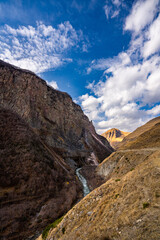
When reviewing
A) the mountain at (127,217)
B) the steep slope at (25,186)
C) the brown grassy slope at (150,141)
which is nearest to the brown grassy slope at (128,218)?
the mountain at (127,217)

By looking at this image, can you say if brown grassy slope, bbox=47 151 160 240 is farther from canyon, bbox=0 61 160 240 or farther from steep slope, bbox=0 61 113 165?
steep slope, bbox=0 61 113 165

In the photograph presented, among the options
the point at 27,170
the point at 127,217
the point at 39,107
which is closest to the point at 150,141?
the point at 127,217

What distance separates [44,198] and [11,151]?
32.5 ft

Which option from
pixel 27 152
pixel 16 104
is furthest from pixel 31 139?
pixel 16 104

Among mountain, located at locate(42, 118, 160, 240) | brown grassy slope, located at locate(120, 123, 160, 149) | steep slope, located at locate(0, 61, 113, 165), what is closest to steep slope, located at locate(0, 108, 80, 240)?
mountain, located at locate(42, 118, 160, 240)

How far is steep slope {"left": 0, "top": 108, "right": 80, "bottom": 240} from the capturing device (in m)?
13.1

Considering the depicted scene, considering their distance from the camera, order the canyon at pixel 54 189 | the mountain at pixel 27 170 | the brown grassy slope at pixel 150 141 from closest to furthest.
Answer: the canyon at pixel 54 189
the mountain at pixel 27 170
the brown grassy slope at pixel 150 141

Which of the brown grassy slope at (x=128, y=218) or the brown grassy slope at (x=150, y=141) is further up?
the brown grassy slope at (x=150, y=141)

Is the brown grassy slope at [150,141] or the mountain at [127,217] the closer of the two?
the mountain at [127,217]

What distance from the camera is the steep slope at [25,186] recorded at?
42.9 ft

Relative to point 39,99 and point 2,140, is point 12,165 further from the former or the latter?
point 39,99

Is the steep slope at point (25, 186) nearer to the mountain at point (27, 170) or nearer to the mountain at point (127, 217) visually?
the mountain at point (27, 170)

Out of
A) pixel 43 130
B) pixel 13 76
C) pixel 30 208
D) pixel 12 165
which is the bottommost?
pixel 30 208

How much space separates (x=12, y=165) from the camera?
18.0 m
